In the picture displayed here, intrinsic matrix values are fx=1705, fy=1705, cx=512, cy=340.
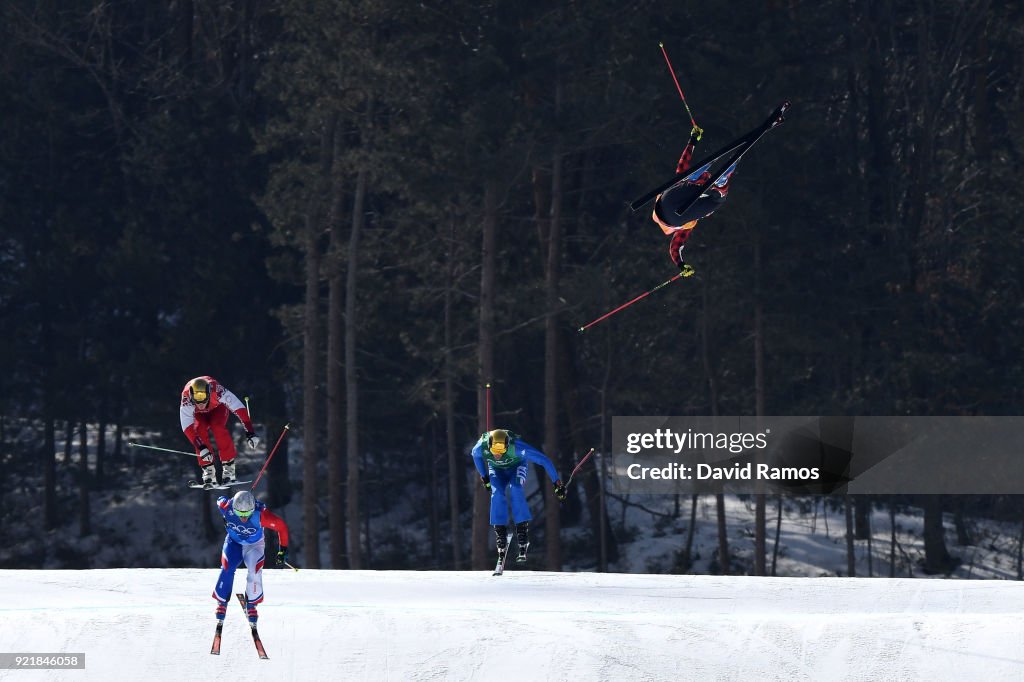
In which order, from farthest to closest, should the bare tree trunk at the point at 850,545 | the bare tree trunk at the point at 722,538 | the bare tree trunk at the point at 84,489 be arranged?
the bare tree trunk at the point at 84,489 < the bare tree trunk at the point at 722,538 < the bare tree trunk at the point at 850,545

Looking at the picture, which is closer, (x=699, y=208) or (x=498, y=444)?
(x=498, y=444)

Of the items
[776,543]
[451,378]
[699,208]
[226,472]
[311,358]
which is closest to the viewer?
[226,472]

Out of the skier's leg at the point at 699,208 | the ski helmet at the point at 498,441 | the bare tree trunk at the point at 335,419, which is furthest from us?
the bare tree trunk at the point at 335,419

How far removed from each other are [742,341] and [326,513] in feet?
35.0

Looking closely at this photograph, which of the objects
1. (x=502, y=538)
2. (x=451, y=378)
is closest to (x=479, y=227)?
(x=451, y=378)

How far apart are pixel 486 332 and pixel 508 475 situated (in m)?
11.0

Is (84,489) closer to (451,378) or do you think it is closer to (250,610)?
(451,378)

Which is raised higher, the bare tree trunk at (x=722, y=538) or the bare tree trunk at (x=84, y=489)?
the bare tree trunk at (x=84, y=489)

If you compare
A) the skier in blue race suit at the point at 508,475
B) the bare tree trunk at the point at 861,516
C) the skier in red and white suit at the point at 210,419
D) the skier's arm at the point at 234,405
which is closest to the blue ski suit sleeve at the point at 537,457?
the skier in blue race suit at the point at 508,475

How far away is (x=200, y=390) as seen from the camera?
16.5 m

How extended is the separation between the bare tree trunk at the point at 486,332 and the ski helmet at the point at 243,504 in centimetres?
1458

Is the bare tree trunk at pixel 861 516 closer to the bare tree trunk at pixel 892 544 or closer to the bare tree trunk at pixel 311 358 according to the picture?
the bare tree trunk at pixel 892 544

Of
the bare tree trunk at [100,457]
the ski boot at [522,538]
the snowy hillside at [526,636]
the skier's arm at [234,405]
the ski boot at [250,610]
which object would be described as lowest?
the snowy hillside at [526,636]

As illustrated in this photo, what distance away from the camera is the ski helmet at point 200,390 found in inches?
650
